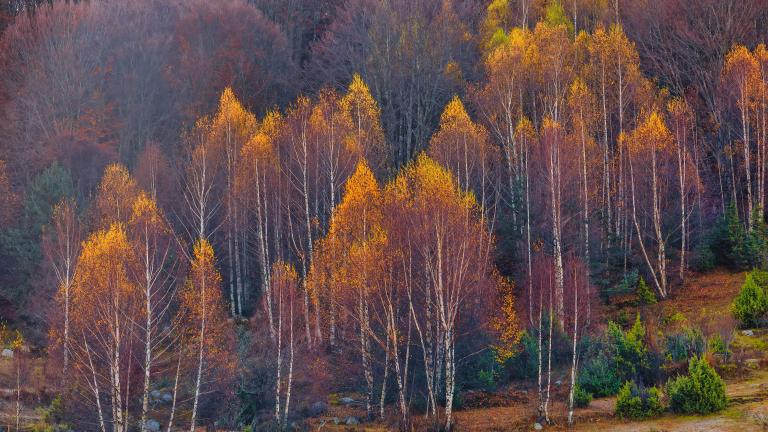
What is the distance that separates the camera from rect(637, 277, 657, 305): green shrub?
3406 cm

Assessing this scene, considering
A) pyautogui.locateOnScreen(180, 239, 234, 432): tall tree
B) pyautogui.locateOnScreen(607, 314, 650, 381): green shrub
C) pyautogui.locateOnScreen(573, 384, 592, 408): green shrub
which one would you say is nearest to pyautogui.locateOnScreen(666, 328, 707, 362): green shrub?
pyautogui.locateOnScreen(607, 314, 650, 381): green shrub

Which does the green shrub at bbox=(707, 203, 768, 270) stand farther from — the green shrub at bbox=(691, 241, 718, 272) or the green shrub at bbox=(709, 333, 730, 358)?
the green shrub at bbox=(709, 333, 730, 358)

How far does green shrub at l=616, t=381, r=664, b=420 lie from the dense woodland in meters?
0.17

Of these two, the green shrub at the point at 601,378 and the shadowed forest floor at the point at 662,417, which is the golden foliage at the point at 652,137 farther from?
the green shrub at the point at 601,378

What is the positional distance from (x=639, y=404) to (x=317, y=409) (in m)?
11.0

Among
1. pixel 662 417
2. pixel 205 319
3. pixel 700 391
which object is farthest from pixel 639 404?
pixel 205 319

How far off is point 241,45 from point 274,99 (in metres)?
4.77

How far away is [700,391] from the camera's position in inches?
866

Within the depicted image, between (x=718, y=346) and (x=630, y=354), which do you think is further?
(x=718, y=346)

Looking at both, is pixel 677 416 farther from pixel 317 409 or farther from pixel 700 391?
pixel 317 409

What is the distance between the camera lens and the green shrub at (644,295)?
3406cm

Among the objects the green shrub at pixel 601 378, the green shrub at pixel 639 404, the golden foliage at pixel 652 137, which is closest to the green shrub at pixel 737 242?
the golden foliage at pixel 652 137

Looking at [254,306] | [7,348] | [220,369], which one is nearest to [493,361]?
[220,369]

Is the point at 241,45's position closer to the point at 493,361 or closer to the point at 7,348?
the point at 7,348
